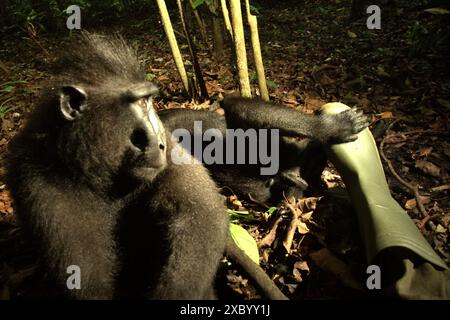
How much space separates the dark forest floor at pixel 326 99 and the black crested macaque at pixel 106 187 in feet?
2.20

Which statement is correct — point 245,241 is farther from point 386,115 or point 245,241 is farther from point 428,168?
point 386,115

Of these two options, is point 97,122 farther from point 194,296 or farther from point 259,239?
point 259,239

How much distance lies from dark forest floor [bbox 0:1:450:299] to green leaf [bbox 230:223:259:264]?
0.17m

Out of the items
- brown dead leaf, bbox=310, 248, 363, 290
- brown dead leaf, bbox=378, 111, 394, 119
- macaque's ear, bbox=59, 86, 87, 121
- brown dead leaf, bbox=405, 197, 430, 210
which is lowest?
brown dead leaf, bbox=310, 248, 363, 290

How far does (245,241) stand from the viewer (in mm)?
3619

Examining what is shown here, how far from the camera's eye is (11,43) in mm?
11195

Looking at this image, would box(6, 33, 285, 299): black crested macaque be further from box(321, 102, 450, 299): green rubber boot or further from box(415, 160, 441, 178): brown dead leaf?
box(415, 160, 441, 178): brown dead leaf

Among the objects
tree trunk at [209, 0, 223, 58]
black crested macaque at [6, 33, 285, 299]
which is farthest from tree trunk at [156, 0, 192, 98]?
black crested macaque at [6, 33, 285, 299]

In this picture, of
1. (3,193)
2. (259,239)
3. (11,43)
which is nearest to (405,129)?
(259,239)

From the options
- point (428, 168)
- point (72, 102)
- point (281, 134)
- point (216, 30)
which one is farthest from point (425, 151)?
point (216, 30)

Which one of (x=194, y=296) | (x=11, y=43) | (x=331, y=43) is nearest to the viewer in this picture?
(x=194, y=296)

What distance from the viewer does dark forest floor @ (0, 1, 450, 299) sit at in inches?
137

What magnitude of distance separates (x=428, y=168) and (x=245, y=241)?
220 centimetres
